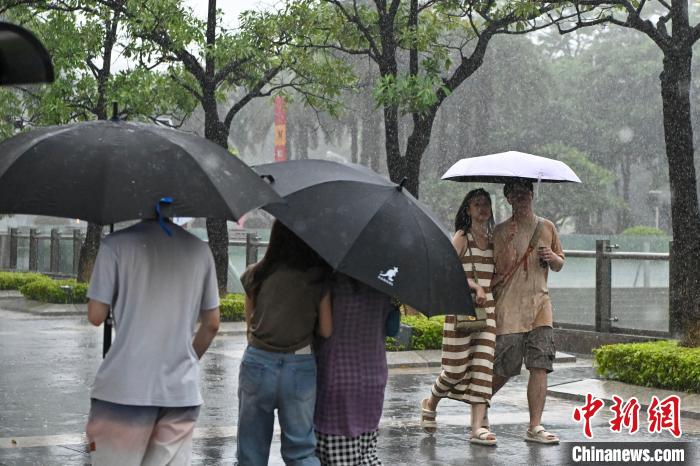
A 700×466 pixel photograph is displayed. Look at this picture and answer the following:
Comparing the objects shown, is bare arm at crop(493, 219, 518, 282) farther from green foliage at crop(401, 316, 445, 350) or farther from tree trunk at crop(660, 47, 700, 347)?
green foliage at crop(401, 316, 445, 350)

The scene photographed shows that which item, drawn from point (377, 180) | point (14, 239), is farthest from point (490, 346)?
point (14, 239)

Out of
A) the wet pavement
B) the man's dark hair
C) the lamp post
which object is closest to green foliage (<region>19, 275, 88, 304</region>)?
the wet pavement

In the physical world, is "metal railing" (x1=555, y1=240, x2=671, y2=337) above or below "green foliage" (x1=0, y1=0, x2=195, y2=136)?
below

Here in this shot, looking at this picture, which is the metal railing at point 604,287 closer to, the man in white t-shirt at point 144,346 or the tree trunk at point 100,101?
the tree trunk at point 100,101

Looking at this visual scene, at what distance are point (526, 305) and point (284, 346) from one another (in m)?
3.71

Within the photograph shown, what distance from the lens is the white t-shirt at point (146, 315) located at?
483cm

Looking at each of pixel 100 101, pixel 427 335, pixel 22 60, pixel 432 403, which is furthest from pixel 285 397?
pixel 100 101

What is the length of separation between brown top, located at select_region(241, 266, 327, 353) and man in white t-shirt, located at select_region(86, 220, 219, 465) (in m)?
0.60

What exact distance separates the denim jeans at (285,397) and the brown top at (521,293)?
138 inches

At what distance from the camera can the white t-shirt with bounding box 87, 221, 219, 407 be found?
4828 mm

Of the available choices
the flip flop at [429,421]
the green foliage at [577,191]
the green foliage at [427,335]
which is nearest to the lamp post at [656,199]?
the green foliage at [577,191]

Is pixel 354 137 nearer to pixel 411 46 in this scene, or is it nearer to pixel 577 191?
pixel 577 191

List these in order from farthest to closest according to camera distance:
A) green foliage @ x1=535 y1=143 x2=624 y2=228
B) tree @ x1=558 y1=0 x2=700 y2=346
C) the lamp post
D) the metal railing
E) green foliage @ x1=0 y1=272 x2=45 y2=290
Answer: the lamp post → green foliage @ x1=535 y1=143 x2=624 y2=228 → green foliage @ x1=0 y1=272 x2=45 y2=290 → the metal railing → tree @ x1=558 y1=0 x2=700 y2=346

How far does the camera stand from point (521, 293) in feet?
29.1
